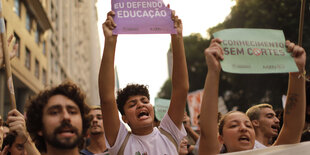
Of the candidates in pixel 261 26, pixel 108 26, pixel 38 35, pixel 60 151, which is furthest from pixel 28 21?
pixel 60 151

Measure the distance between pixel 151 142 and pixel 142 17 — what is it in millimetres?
1015

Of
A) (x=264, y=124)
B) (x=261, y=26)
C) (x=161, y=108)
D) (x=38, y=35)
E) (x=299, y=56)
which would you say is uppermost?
(x=38, y=35)

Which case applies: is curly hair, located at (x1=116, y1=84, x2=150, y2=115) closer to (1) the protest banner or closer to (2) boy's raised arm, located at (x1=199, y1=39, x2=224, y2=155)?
(2) boy's raised arm, located at (x1=199, y1=39, x2=224, y2=155)

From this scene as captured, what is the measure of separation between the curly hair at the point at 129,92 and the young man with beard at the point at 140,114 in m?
0.02

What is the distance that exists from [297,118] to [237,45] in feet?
2.33

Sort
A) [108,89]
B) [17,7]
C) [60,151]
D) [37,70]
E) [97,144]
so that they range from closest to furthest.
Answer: [60,151]
[108,89]
[97,144]
[17,7]
[37,70]

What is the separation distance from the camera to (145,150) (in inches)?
123

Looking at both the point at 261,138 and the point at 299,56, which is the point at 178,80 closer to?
the point at 299,56

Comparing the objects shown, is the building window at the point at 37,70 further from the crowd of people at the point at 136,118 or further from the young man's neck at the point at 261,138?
the young man's neck at the point at 261,138

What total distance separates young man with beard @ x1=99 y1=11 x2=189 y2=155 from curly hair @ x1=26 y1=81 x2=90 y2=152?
244mm

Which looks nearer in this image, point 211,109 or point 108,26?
point 211,109

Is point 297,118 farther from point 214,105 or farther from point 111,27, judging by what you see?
point 111,27

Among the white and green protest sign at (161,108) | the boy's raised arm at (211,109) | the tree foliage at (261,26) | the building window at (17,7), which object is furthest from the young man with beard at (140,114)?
the building window at (17,7)

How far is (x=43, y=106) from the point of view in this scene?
274 cm
